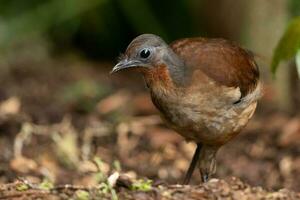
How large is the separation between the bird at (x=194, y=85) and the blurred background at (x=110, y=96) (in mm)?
588

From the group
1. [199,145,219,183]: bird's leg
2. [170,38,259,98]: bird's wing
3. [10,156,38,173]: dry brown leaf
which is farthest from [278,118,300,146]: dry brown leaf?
[10,156,38,173]: dry brown leaf

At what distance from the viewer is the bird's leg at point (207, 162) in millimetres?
6399

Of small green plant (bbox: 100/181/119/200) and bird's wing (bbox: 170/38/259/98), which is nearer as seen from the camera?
small green plant (bbox: 100/181/119/200)

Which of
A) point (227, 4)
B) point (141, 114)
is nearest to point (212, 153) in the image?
point (141, 114)

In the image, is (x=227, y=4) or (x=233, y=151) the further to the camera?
(x=227, y=4)

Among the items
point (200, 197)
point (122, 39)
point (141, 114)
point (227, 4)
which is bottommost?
point (200, 197)

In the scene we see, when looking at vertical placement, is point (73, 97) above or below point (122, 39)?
below

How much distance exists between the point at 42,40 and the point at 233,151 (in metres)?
3.91

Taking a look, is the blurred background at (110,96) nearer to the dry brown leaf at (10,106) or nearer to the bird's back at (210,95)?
the dry brown leaf at (10,106)

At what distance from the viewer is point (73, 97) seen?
9203 millimetres

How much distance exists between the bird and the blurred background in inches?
23.1

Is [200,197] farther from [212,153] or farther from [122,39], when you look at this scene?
[122,39]

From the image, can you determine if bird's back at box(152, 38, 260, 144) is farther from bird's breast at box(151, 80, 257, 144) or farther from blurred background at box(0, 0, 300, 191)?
blurred background at box(0, 0, 300, 191)

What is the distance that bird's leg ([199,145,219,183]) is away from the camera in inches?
252
